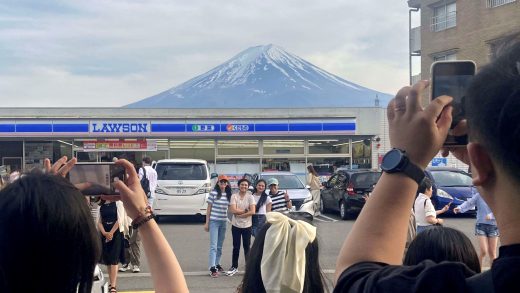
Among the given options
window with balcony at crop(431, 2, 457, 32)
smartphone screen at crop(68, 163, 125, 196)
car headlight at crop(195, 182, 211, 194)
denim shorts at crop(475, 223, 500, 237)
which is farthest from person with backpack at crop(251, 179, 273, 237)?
window with balcony at crop(431, 2, 457, 32)

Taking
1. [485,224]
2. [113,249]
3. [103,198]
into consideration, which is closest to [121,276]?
[113,249]

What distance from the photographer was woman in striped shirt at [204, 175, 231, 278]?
9.61 metres

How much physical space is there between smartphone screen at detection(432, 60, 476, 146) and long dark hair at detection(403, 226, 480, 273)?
5.62ft

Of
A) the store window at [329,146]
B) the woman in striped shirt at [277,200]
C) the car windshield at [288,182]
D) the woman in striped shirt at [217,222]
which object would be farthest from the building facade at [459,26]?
the woman in striped shirt at [217,222]

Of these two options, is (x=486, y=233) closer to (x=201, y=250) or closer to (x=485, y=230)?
(x=485, y=230)

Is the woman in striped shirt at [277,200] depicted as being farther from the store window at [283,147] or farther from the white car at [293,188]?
the store window at [283,147]

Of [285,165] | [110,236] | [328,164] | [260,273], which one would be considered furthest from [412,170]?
[328,164]

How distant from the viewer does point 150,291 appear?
8.35 meters

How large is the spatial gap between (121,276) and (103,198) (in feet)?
25.2

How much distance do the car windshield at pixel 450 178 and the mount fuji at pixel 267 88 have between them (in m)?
58.5

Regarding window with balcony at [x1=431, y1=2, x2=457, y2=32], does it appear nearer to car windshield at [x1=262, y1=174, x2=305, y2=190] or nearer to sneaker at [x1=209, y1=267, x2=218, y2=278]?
car windshield at [x1=262, y1=174, x2=305, y2=190]

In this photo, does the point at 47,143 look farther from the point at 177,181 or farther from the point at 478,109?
the point at 478,109

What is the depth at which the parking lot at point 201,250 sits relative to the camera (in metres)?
8.90

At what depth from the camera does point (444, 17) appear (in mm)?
30438
